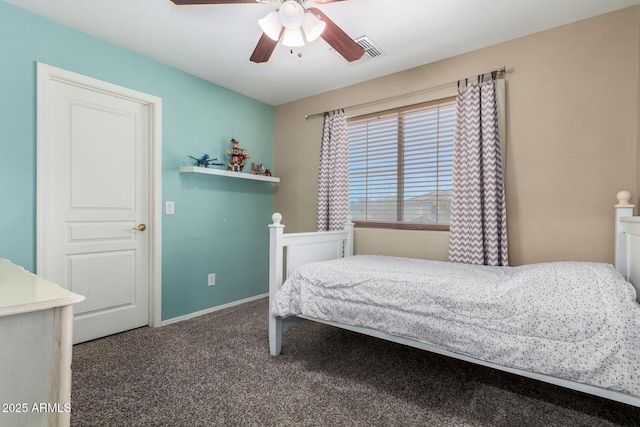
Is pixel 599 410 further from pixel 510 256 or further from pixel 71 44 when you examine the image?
pixel 71 44

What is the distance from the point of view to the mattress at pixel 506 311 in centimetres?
119

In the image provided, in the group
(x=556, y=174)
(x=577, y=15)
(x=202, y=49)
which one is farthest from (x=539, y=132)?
(x=202, y=49)

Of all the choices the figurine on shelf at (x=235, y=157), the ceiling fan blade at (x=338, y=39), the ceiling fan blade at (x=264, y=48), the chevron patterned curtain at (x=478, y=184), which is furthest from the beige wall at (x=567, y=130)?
the figurine on shelf at (x=235, y=157)

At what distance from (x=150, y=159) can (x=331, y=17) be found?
188 cm

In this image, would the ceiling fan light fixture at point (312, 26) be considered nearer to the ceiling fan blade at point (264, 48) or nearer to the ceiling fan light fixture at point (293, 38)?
the ceiling fan light fixture at point (293, 38)

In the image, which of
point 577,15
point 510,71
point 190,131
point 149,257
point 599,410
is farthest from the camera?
point 190,131

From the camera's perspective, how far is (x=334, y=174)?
3.26 meters

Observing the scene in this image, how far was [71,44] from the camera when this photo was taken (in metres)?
2.25

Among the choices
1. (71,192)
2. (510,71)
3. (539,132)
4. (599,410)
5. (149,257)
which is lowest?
(599,410)

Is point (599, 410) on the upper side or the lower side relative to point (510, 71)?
lower

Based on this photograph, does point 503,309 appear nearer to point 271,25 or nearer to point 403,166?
point 403,166

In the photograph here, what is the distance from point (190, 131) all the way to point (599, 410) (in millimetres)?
3488

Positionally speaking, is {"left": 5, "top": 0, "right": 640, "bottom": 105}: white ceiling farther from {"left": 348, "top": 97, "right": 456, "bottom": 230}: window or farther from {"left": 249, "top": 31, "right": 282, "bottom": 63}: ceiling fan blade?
{"left": 348, "top": 97, "right": 456, "bottom": 230}: window

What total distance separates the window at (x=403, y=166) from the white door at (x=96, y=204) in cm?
200
